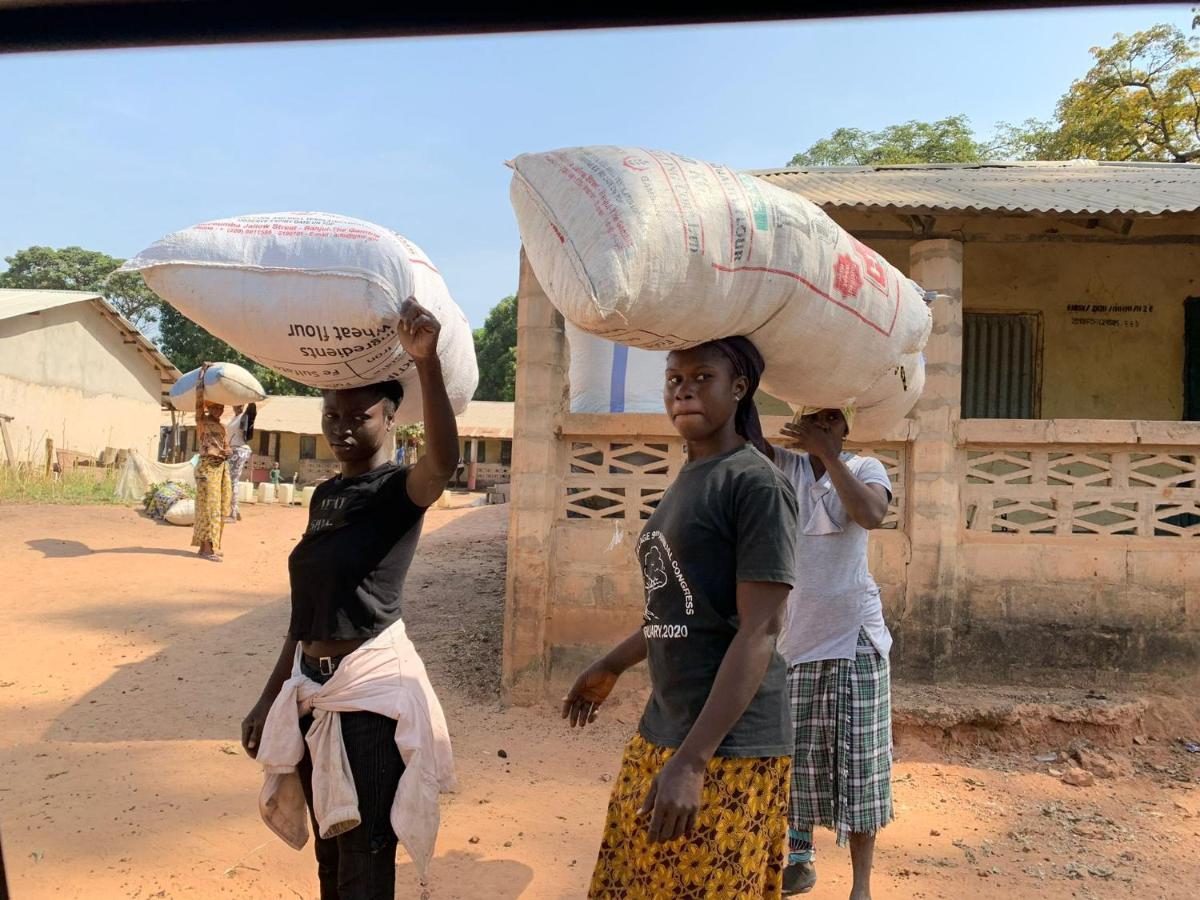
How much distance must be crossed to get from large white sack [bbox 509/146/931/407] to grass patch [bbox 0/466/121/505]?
13831 mm

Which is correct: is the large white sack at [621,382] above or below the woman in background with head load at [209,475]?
above

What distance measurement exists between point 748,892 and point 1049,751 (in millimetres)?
4199

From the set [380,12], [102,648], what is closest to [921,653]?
[380,12]

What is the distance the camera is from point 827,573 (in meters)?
3.09

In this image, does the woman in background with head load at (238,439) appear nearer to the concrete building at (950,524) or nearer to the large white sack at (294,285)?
the concrete building at (950,524)

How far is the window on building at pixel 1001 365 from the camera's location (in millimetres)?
8406

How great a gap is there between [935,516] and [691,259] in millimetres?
4201

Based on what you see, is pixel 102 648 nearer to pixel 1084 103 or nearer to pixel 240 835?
pixel 240 835

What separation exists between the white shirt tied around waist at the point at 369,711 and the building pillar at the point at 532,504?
3.31 m

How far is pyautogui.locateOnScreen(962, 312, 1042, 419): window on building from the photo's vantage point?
841 cm

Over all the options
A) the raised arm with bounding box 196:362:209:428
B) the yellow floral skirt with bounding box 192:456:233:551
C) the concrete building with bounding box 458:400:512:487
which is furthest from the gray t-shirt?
the concrete building with bounding box 458:400:512:487

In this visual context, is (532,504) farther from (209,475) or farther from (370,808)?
(209,475)

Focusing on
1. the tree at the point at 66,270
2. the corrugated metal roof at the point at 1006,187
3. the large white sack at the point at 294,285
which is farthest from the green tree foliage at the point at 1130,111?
the tree at the point at 66,270

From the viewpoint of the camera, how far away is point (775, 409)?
8.52 metres
